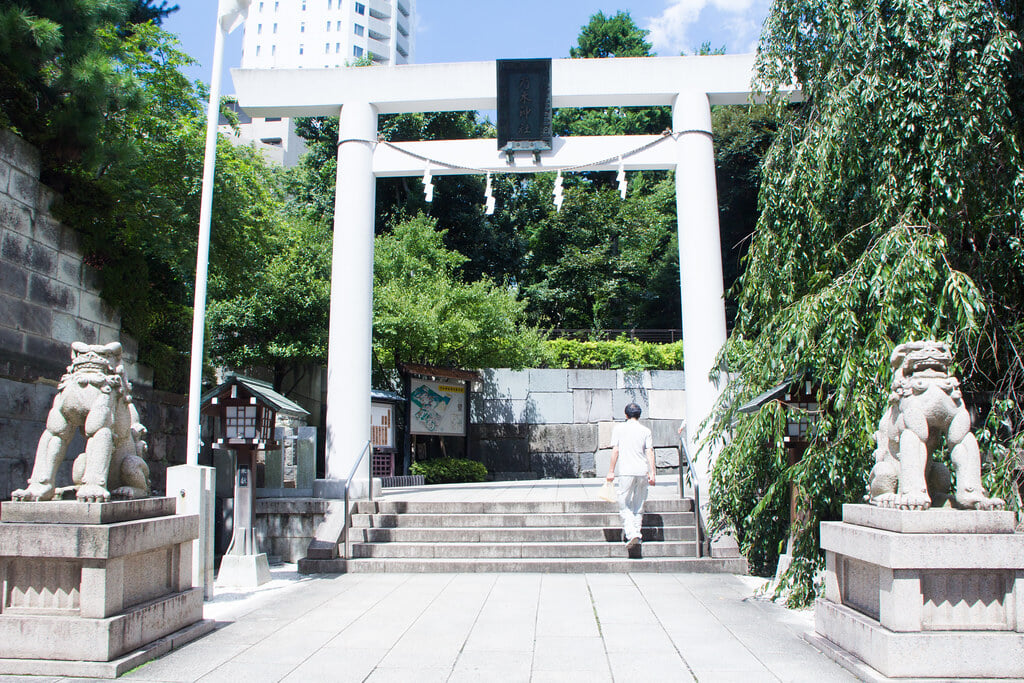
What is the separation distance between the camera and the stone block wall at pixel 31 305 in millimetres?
8125

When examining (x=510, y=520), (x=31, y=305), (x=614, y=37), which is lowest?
(x=510, y=520)

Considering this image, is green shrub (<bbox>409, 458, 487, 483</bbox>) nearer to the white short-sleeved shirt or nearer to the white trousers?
the white trousers

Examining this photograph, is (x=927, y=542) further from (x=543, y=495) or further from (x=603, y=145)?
(x=603, y=145)

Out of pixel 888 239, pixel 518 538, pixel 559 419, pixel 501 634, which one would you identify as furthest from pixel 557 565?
pixel 559 419

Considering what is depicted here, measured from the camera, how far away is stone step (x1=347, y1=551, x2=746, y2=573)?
24.3 feet

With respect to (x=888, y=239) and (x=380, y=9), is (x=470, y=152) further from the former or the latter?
(x=380, y=9)

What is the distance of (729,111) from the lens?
21.5 meters

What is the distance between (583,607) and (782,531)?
2225 millimetres

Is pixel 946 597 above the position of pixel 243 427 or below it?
below

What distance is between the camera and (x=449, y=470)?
1378cm

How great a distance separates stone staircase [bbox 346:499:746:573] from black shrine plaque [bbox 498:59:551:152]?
486cm

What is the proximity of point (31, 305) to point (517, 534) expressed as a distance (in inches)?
250

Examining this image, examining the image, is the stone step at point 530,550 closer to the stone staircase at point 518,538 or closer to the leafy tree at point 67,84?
the stone staircase at point 518,538

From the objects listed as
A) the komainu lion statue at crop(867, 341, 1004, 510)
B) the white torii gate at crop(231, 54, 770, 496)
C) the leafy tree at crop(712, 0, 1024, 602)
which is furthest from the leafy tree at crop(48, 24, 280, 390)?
the komainu lion statue at crop(867, 341, 1004, 510)
